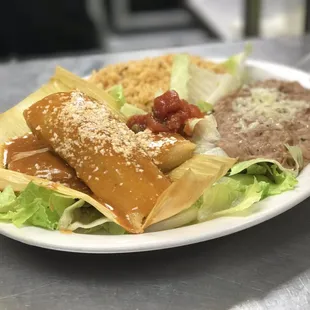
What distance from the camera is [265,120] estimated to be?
1445mm

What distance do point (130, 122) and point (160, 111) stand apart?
9 cm

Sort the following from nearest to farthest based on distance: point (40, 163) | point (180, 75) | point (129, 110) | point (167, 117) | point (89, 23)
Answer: point (40, 163) < point (167, 117) < point (129, 110) < point (180, 75) < point (89, 23)

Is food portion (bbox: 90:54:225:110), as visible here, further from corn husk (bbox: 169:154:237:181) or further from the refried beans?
corn husk (bbox: 169:154:237:181)

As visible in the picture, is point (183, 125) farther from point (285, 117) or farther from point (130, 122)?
point (285, 117)

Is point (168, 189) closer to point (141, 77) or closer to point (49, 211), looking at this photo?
point (49, 211)

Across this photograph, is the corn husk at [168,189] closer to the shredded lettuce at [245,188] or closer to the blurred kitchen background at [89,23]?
the shredded lettuce at [245,188]

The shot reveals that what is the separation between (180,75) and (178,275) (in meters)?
0.76

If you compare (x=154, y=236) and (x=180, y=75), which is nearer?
(x=154, y=236)

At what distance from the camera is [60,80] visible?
1.64 m

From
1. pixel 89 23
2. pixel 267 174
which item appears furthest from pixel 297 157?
pixel 89 23

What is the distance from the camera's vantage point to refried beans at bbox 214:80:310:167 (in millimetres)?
1354

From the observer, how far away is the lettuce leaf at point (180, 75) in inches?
67.7

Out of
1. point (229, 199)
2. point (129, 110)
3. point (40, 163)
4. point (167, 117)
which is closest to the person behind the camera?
point (229, 199)

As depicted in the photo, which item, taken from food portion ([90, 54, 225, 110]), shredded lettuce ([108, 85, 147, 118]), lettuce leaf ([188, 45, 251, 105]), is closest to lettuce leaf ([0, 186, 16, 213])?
shredded lettuce ([108, 85, 147, 118])
